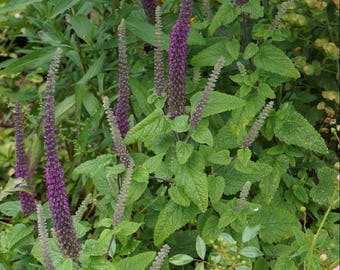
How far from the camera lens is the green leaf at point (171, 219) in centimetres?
195

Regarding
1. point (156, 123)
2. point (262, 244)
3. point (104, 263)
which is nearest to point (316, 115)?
point (262, 244)

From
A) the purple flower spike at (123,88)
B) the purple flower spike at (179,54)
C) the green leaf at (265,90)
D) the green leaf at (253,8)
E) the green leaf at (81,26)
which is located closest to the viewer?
the purple flower spike at (179,54)

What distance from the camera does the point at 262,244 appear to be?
2195mm

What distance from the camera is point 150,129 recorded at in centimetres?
179

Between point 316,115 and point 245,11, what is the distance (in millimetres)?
960

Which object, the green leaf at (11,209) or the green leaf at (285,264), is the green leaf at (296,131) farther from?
the green leaf at (11,209)

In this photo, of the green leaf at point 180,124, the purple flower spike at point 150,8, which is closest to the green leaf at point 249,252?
the green leaf at point 180,124

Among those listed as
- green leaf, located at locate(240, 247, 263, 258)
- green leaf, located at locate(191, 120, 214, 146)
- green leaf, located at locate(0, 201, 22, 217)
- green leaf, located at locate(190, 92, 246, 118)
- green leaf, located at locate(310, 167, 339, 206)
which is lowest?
green leaf, located at locate(310, 167, 339, 206)

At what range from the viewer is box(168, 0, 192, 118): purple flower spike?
169 cm

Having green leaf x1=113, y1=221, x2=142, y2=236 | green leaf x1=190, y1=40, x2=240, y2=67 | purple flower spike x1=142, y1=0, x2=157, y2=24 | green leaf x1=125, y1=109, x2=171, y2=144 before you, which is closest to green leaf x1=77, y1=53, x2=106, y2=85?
purple flower spike x1=142, y1=0, x2=157, y2=24

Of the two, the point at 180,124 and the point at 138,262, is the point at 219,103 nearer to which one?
the point at 180,124

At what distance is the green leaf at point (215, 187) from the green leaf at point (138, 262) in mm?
304

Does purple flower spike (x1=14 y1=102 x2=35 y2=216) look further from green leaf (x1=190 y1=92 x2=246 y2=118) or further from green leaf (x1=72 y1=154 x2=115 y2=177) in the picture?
green leaf (x1=190 y1=92 x2=246 y2=118)

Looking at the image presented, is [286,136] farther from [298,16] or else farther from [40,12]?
[40,12]
